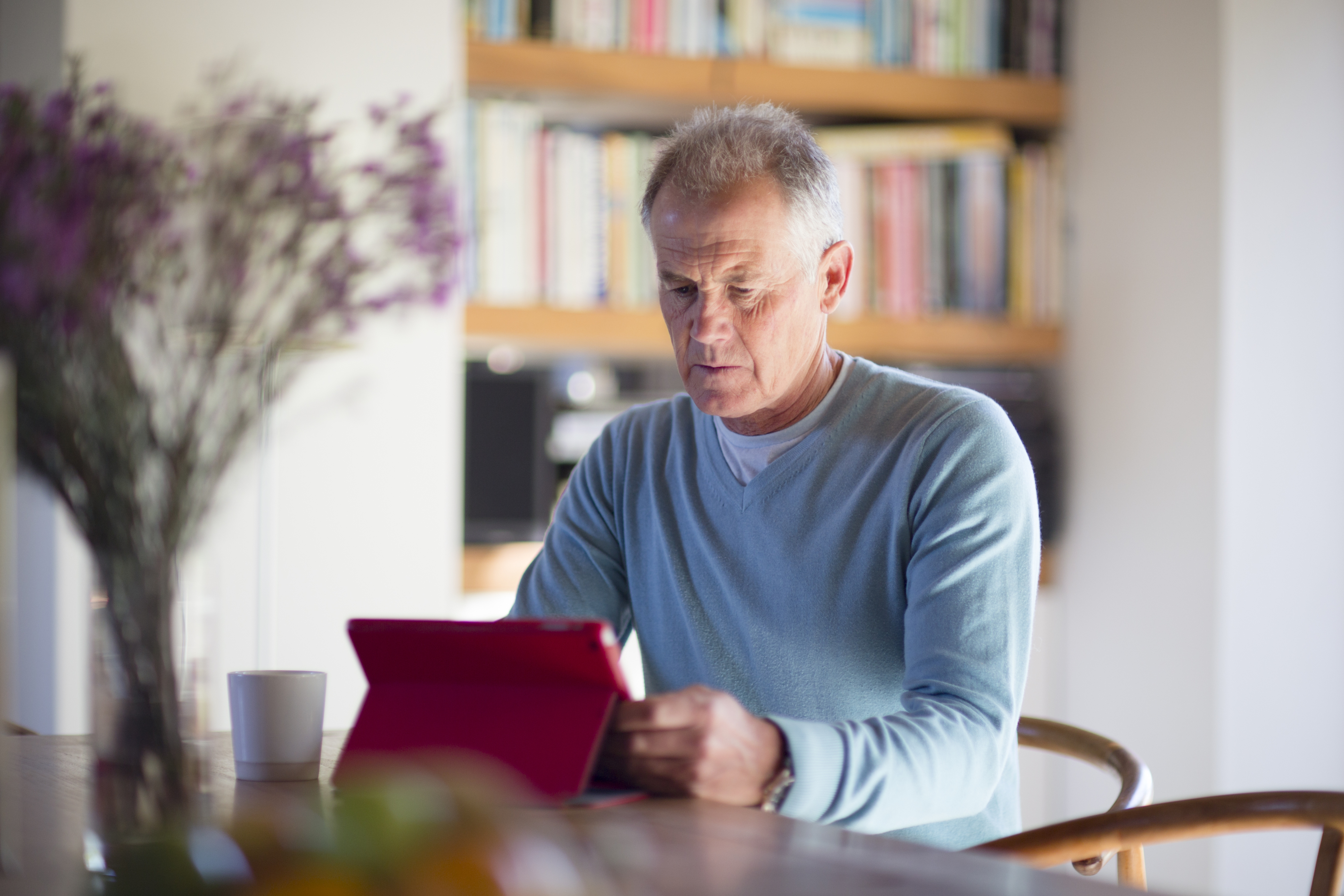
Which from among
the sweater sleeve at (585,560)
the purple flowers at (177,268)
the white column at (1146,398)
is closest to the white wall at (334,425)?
the purple flowers at (177,268)

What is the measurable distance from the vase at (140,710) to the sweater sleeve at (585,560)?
0.70m

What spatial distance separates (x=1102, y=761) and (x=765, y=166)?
667 millimetres

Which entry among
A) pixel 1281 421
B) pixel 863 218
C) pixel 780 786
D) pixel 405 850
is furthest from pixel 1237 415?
pixel 405 850

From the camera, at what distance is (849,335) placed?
97.6 inches

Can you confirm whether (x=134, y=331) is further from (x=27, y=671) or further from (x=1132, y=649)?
(x=1132, y=649)

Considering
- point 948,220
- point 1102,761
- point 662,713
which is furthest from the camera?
point 948,220

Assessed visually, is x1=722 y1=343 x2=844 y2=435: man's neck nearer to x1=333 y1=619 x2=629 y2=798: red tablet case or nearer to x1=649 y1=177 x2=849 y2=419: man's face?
x1=649 y1=177 x2=849 y2=419: man's face

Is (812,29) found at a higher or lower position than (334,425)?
higher

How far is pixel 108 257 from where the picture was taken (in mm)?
1302

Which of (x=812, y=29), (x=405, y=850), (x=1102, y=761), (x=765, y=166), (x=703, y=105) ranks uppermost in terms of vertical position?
(x=812, y=29)

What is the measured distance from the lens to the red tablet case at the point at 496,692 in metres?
0.89

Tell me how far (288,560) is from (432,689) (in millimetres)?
1161

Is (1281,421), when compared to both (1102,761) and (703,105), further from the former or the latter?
(1102,761)

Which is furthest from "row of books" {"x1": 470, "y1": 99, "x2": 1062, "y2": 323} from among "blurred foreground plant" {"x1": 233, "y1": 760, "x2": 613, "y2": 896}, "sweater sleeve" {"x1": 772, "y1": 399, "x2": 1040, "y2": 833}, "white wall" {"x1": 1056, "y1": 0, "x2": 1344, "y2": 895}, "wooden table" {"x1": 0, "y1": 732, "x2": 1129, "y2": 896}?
"blurred foreground plant" {"x1": 233, "y1": 760, "x2": 613, "y2": 896}
